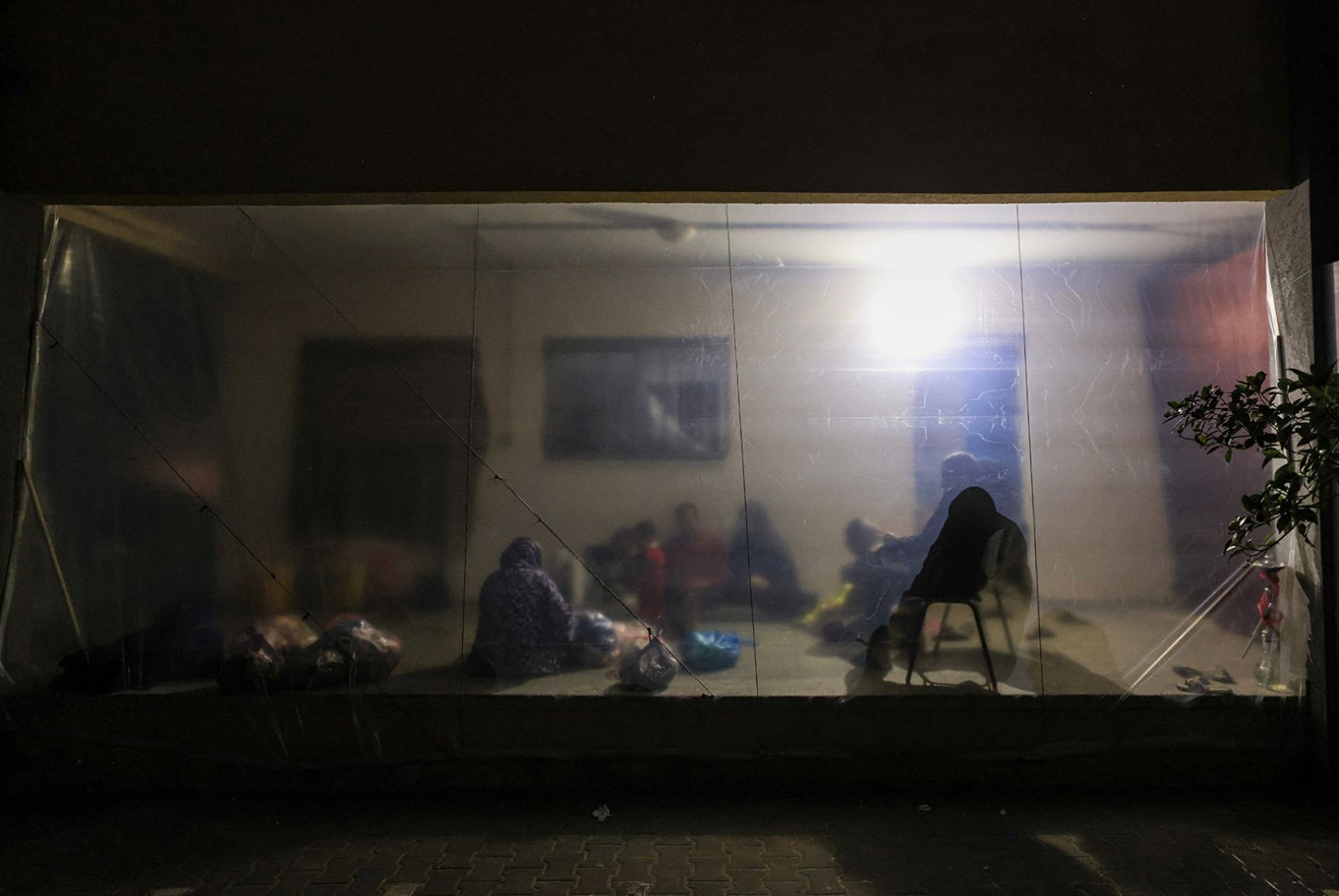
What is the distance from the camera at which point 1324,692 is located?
3783 millimetres

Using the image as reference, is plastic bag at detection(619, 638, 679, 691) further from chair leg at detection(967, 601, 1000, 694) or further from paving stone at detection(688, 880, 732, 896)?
chair leg at detection(967, 601, 1000, 694)

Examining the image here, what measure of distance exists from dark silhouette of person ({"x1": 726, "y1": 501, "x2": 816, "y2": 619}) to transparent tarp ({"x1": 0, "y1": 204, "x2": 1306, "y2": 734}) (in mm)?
14

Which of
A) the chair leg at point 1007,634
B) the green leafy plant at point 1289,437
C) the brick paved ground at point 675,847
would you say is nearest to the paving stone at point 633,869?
the brick paved ground at point 675,847

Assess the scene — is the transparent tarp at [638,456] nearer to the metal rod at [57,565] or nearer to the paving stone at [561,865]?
the metal rod at [57,565]

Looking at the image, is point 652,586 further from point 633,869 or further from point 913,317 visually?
point 913,317

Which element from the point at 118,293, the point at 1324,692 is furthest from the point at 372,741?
the point at 1324,692

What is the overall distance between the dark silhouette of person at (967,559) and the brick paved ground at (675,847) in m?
0.93

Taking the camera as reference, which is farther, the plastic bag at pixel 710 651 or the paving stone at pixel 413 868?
A: the plastic bag at pixel 710 651

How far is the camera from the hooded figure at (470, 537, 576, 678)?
3.86 metres

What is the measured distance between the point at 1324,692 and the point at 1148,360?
1.69 meters

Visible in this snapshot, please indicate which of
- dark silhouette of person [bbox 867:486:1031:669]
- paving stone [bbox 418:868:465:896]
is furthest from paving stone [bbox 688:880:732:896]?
dark silhouette of person [bbox 867:486:1031:669]

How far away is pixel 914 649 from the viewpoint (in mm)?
3861

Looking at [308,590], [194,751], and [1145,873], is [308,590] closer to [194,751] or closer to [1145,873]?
[194,751]

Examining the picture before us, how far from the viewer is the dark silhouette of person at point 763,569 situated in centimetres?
386
